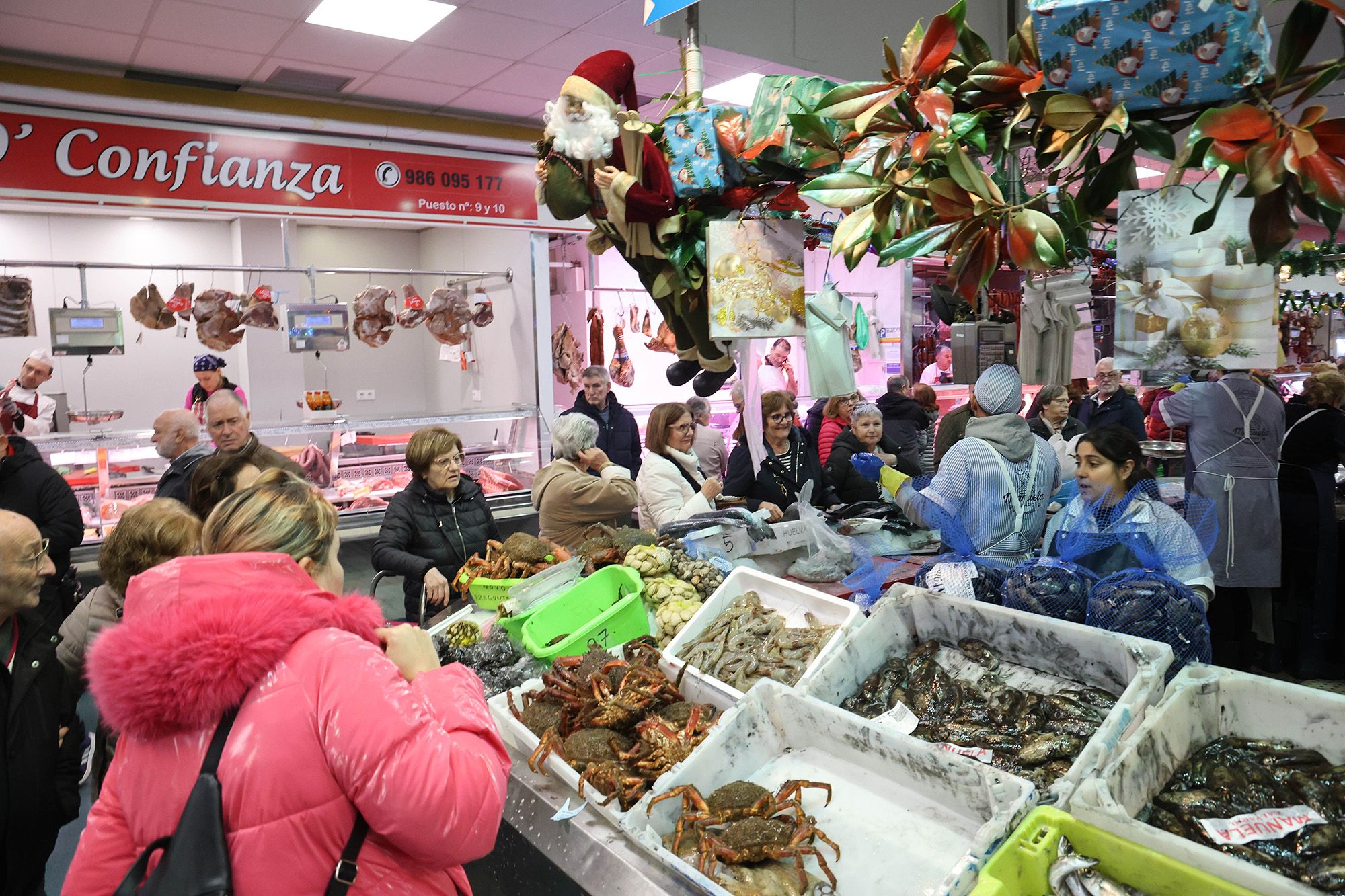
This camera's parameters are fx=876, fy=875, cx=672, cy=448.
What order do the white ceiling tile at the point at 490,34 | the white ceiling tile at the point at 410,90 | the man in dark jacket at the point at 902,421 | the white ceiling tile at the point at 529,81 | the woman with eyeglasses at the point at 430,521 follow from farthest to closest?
the man in dark jacket at the point at 902,421
the white ceiling tile at the point at 410,90
the white ceiling tile at the point at 529,81
the white ceiling tile at the point at 490,34
the woman with eyeglasses at the point at 430,521

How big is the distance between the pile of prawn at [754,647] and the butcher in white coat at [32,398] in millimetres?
5187

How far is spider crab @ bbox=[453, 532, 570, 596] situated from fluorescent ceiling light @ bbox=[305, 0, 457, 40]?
11.3 feet

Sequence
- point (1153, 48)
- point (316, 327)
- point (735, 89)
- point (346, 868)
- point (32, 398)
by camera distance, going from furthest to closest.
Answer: point (735, 89) < point (316, 327) < point (32, 398) < point (346, 868) < point (1153, 48)

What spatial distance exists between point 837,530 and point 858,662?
1.95 m

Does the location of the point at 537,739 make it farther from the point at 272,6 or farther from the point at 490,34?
the point at 490,34

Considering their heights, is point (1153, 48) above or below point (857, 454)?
above

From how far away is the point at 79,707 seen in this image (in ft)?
14.5

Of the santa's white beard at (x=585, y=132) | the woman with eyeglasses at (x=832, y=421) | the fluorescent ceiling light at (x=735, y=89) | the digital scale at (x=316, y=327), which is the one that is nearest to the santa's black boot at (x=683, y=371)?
the santa's white beard at (x=585, y=132)

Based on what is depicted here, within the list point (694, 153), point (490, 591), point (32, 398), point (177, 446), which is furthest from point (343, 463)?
point (694, 153)

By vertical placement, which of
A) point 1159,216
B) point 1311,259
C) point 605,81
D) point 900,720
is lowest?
point 900,720

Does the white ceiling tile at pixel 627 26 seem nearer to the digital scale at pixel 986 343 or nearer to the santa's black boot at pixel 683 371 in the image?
the santa's black boot at pixel 683 371

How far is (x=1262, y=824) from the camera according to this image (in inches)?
60.1

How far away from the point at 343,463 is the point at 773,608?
4.66 m

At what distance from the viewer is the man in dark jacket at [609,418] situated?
6.77 m
